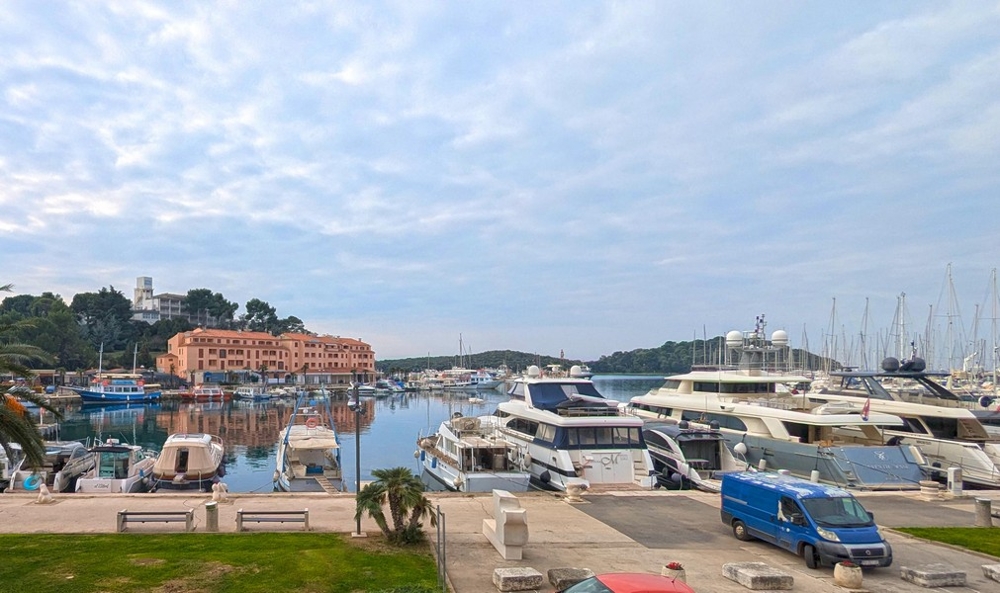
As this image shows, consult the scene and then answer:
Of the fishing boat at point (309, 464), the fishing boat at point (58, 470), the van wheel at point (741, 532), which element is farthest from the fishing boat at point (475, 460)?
the fishing boat at point (58, 470)

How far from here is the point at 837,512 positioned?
42.1ft

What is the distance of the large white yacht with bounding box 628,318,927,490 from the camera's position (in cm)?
2483

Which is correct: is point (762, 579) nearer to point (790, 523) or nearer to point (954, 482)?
point (790, 523)

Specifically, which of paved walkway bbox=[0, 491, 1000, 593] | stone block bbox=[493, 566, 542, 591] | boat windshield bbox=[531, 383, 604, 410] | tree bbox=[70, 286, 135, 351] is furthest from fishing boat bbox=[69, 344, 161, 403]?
stone block bbox=[493, 566, 542, 591]

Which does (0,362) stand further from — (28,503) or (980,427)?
(980,427)

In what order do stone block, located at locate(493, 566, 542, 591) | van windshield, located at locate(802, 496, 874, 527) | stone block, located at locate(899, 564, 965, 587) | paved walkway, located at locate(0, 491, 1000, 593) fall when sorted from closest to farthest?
1. stone block, located at locate(493, 566, 542, 591)
2. stone block, located at locate(899, 564, 965, 587)
3. paved walkway, located at locate(0, 491, 1000, 593)
4. van windshield, located at locate(802, 496, 874, 527)

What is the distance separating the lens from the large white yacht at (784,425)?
24828 millimetres

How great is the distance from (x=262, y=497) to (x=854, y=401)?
3000cm

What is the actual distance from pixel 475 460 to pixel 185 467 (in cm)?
1234

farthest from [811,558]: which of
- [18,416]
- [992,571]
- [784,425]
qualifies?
[784,425]

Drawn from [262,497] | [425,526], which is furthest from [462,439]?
[425,526]

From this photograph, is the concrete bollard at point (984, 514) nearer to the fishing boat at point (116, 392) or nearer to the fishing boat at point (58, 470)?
the fishing boat at point (58, 470)

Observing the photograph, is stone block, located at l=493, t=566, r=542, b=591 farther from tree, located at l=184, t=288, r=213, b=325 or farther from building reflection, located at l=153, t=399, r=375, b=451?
tree, located at l=184, t=288, r=213, b=325

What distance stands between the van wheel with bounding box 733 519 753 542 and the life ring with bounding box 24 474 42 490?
78.5 ft
